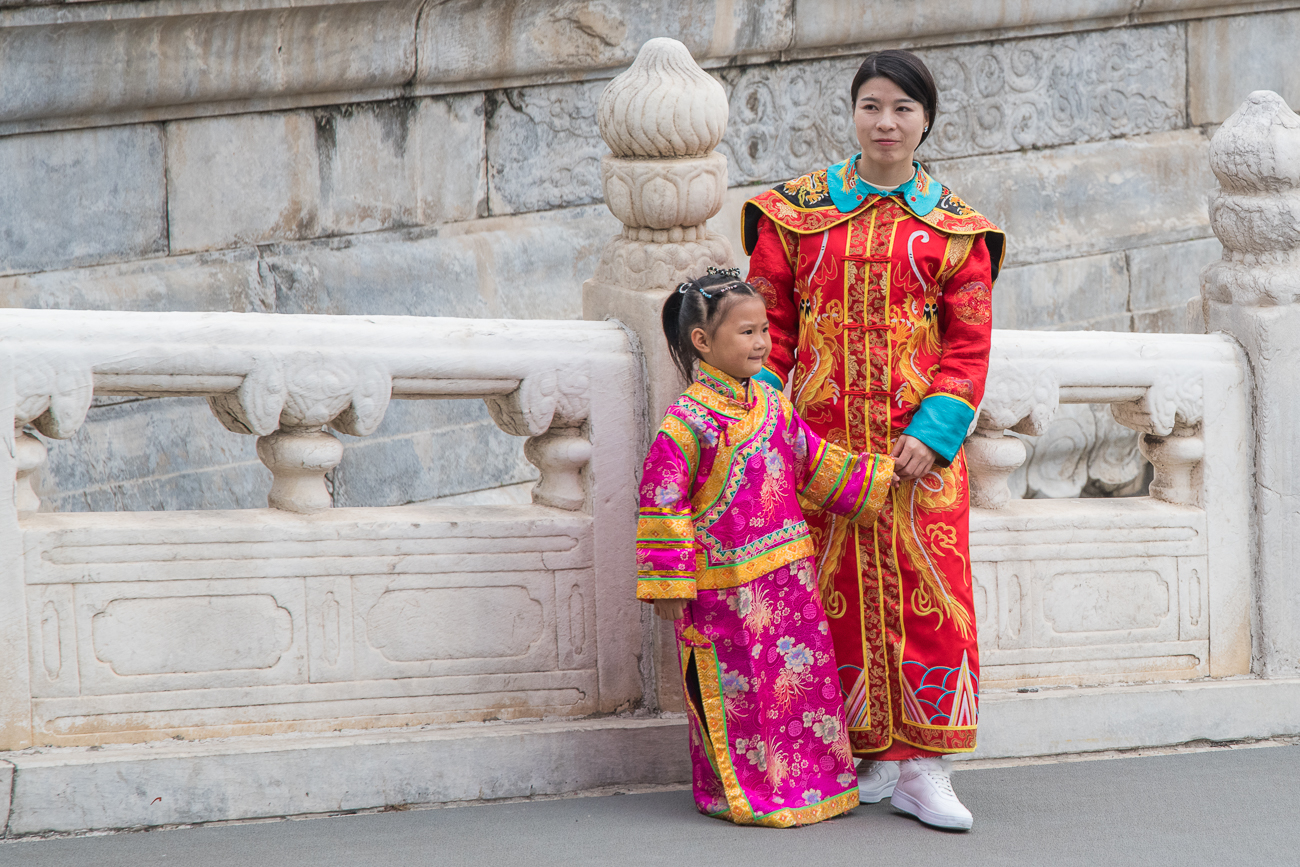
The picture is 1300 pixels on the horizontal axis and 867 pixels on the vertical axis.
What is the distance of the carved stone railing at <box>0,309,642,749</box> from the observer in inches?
124

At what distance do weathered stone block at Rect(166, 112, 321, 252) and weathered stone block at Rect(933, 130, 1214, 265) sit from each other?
284 centimetres

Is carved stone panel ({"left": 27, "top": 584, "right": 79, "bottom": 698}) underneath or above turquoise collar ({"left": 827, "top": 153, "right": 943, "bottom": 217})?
underneath

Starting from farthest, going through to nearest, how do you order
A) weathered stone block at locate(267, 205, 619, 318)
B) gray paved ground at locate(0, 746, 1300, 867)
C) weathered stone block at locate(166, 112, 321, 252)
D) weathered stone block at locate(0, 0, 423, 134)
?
1. weathered stone block at locate(267, 205, 619, 318)
2. weathered stone block at locate(166, 112, 321, 252)
3. weathered stone block at locate(0, 0, 423, 134)
4. gray paved ground at locate(0, 746, 1300, 867)

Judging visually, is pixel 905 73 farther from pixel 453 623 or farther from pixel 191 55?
pixel 191 55

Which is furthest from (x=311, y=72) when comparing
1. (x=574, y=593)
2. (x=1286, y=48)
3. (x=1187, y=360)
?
(x=1286, y=48)

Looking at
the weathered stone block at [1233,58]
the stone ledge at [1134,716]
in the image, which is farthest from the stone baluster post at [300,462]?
the weathered stone block at [1233,58]

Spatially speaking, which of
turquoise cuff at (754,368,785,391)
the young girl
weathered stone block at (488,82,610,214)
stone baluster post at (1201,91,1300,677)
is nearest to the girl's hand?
the young girl

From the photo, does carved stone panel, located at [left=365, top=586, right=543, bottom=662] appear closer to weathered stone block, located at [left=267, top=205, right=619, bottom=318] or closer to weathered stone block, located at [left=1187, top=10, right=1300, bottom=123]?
weathered stone block, located at [left=267, top=205, right=619, bottom=318]

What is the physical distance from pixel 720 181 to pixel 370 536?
3.62ft

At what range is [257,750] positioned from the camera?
3.23 meters

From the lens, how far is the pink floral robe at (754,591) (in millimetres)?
3152

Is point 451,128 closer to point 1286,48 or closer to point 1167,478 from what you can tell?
point 1167,478

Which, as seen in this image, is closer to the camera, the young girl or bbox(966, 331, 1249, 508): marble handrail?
the young girl

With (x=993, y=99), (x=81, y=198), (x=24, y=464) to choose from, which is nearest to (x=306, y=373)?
(x=24, y=464)
